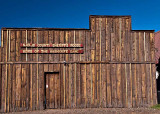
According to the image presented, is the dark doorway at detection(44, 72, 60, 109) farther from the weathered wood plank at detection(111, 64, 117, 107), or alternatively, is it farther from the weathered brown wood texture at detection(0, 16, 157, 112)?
the weathered wood plank at detection(111, 64, 117, 107)

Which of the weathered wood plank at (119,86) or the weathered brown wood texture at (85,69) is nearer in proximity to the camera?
the weathered brown wood texture at (85,69)

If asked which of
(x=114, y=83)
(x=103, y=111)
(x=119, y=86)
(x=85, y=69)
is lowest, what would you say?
(x=103, y=111)

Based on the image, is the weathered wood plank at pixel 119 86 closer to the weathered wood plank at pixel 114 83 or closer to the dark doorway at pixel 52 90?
the weathered wood plank at pixel 114 83

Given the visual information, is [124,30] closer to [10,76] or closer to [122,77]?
[122,77]

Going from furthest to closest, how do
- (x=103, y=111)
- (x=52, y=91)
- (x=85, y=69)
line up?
(x=85, y=69) < (x=52, y=91) < (x=103, y=111)

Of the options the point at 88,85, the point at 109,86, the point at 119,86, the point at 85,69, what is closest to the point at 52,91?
the point at 88,85

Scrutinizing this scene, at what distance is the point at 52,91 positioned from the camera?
398 inches

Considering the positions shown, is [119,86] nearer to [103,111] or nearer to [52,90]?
[103,111]

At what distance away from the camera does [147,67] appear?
10.5 m

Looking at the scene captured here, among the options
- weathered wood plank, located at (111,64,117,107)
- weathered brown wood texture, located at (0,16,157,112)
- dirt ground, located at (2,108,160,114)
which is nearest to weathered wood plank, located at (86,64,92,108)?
weathered brown wood texture, located at (0,16,157,112)

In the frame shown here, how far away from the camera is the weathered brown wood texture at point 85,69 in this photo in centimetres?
988

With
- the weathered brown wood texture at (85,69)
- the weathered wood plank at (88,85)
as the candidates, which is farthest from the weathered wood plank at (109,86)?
the weathered wood plank at (88,85)

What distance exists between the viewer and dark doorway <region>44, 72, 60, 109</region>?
396 inches

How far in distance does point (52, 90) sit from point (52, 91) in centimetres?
6
